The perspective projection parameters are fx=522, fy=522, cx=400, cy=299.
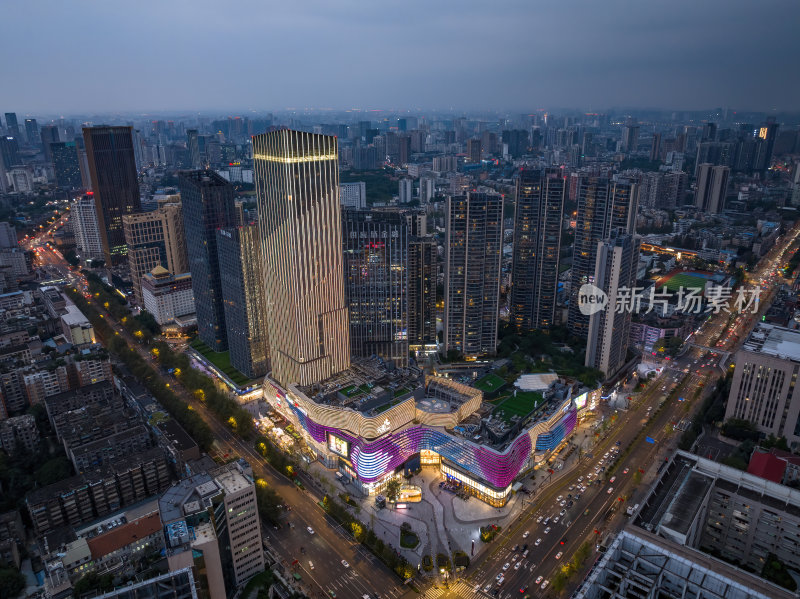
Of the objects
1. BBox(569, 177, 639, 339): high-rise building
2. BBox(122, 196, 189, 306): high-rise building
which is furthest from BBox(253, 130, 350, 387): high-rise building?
BBox(122, 196, 189, 306): high-rise building

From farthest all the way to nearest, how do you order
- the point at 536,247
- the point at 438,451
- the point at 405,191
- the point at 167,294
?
the point at 405,191
the point at 167,294
the point at 536,247
the point at 438,451

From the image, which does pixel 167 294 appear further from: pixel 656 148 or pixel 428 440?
pixel 656 148

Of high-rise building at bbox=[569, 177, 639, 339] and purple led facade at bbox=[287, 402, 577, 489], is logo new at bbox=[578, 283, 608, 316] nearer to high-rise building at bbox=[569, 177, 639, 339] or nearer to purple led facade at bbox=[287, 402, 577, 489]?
high-rise building at bbox=[569, 177, 639, 339]

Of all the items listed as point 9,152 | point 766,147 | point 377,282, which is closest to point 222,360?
point 377,282

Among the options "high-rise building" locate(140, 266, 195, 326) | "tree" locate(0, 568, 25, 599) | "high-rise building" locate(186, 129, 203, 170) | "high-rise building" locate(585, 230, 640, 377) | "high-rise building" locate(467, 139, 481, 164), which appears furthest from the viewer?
"high-rise building" locate(467, 139, 481, 164)

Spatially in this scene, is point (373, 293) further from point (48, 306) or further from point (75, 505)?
point (48, 306)

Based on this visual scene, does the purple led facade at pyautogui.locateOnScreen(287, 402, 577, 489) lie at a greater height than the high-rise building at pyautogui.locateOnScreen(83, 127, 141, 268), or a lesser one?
lesser
